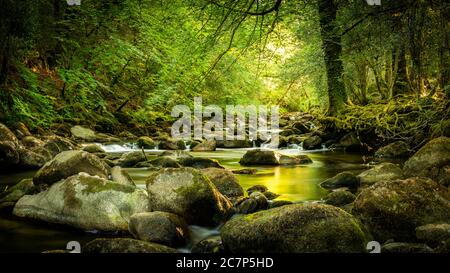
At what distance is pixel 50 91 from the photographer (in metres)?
12.9

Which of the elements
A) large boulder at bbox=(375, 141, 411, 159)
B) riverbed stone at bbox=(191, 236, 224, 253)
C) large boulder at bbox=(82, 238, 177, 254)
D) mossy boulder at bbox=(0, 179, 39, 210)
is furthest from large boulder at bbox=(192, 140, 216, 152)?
large boulder at bbox=(82, 238, 177, 254)

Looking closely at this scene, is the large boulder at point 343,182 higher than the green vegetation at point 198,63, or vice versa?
the green vegetation at point 198,63

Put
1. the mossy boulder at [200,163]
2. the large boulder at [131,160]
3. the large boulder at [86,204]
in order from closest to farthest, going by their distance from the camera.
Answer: the large boulder at [86,204] → the mossy boulder at [200,163] → the large boulder at [131,160]

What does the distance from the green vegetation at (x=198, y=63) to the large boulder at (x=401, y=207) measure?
149cm

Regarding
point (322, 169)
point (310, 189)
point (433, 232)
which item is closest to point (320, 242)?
point (433, 232)

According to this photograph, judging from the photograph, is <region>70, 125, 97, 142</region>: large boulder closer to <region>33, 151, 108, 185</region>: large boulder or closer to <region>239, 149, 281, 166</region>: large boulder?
<region>239, 149, 281, 166</region>: large boulder

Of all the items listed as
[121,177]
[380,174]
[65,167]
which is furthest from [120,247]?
[380,174]

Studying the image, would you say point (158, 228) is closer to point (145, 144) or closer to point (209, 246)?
point (209, 246)

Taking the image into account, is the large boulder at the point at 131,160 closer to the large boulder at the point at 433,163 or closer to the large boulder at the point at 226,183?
the large boulder at the point at 226,183

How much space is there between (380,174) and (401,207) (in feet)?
8.83

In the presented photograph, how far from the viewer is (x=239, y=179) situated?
7.40 metres

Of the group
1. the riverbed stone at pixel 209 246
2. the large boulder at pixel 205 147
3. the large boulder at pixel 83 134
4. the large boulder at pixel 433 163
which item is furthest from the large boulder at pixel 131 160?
the large boulder at pixel 433 163

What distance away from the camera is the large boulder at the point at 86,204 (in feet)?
14.4
